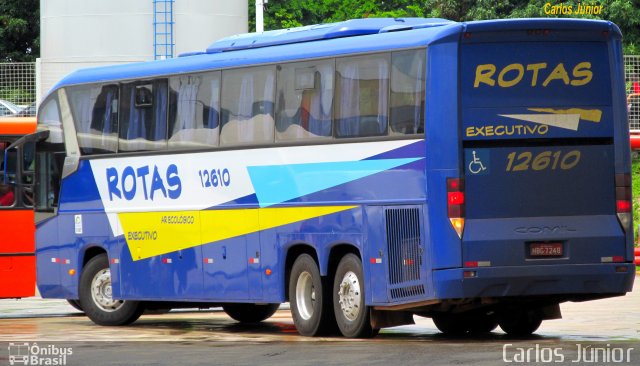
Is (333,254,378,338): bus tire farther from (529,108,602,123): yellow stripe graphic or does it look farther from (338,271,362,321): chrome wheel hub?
A: (529,108,602,123): yellow stripe graphic

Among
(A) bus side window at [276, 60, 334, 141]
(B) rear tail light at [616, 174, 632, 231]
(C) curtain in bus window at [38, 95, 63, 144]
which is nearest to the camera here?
(B) rear tail light at [616, 174, 632, 231]

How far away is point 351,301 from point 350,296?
6 centimetres

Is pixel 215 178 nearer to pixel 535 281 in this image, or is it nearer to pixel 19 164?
pixel 19 164

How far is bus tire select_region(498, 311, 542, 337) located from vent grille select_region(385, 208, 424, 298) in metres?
2.14

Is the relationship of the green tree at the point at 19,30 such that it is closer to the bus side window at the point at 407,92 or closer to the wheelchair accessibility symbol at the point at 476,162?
the bus side window at the point at 407,92

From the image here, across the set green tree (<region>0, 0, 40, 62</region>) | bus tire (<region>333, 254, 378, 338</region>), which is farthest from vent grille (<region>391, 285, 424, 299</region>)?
green tree (<region>0, 0, 40, 62</region>)

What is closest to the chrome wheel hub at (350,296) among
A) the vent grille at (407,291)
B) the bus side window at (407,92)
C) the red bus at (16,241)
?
the vent grille at (407,291)

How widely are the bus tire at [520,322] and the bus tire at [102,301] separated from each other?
18.2 feet

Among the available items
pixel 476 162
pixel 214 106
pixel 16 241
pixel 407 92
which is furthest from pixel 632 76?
pixel 476 162

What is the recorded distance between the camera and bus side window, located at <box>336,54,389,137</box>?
57.2ft

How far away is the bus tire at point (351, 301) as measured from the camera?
→ 17750mm

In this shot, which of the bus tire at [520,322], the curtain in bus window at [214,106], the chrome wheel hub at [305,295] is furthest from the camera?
the curtain in bus window at [214,106]

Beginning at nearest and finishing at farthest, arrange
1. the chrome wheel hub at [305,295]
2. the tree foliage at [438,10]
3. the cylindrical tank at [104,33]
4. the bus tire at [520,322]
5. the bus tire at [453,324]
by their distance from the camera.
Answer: the bus tire at [520,322], the chrome wheel hub at [305,295], the bus tire at [453,324], the cylindrical tank at [104,33], the tree foliage at [438,10]

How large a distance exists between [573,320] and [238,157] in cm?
512
